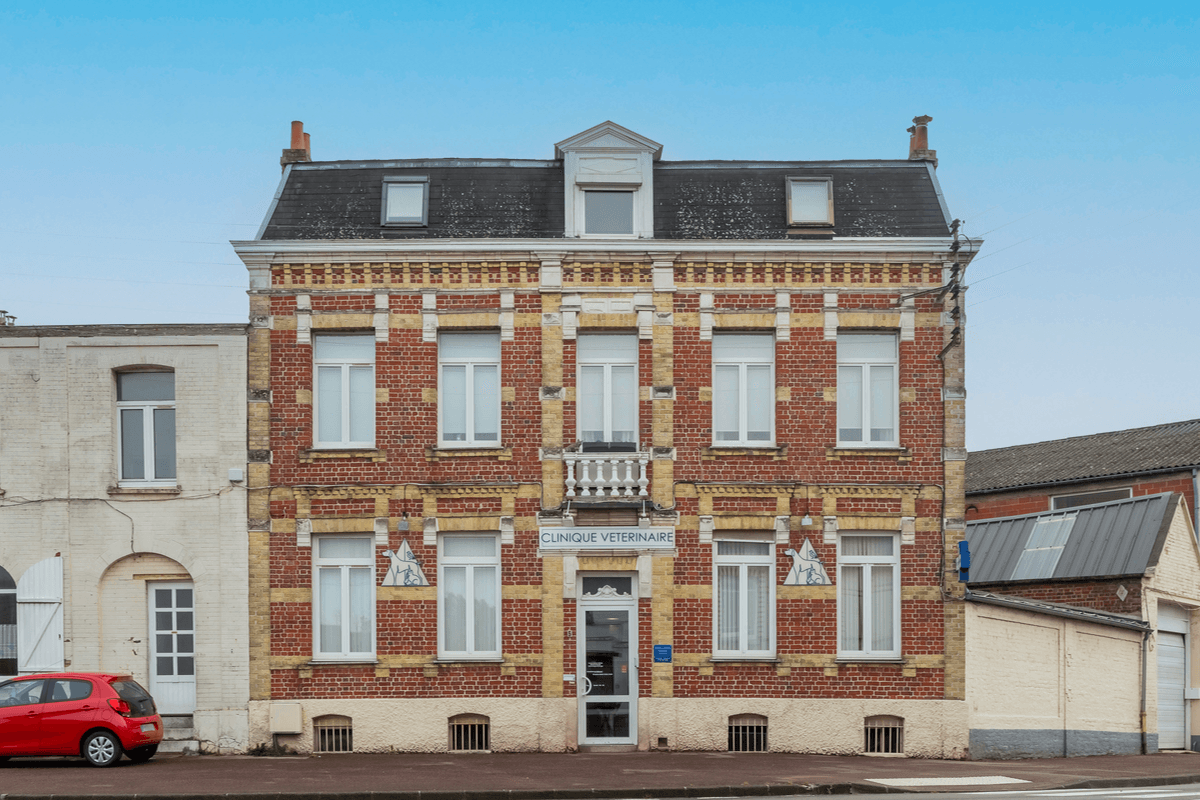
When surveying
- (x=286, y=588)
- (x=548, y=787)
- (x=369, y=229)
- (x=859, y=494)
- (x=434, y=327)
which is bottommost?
(x=548, y=787)

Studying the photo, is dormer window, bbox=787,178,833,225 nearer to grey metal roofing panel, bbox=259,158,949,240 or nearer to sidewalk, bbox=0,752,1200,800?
grey metal roofing panel, bbox=259,158,949,240

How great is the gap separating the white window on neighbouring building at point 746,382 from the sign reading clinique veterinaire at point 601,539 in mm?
2040

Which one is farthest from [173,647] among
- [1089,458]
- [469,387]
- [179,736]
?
[1089,458]

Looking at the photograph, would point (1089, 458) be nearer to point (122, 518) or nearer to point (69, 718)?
point (122, 518)

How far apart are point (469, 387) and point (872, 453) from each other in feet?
22.3

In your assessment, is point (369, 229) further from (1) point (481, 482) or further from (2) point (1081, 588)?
(2) point (1081, 588)

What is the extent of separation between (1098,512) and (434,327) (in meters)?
14.2

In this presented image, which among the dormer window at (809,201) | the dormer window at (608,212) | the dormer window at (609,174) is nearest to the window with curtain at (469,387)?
the dormer window at (608,212)

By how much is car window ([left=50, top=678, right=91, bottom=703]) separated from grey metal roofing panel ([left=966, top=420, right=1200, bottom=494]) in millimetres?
23885

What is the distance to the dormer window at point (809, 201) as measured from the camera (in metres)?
21.7

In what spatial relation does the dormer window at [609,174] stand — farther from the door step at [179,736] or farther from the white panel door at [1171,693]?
the white panel door at [1171,693]

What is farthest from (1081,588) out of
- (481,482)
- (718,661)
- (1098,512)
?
(481,482)

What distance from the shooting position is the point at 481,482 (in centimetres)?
2091

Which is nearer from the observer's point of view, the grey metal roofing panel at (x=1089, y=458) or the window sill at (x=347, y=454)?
the window sill at (x=347, y=454)
